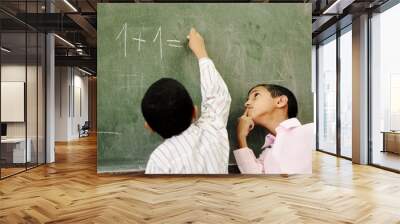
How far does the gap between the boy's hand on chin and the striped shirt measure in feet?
0.74

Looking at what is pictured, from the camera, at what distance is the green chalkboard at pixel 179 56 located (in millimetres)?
6277

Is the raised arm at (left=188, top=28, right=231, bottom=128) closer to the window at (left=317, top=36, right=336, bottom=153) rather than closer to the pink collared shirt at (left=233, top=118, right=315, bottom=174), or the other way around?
the pink collared shirt at (left=233, top=118, right=315, bottom=174)


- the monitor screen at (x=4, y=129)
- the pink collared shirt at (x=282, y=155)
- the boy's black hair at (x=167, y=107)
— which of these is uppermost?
the boy's black hair at (x=167, y=107)

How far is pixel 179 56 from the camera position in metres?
6.27

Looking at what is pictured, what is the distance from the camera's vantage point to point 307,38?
6.36m

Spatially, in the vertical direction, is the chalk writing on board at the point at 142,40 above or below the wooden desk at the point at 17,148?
above

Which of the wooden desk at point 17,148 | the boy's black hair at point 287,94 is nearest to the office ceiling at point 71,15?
the wooden desk at point 17,148

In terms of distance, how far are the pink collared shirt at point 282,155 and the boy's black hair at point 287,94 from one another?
0.43 ft

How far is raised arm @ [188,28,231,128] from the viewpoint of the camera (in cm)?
618

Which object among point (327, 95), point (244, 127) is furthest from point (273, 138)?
point (327, 95)

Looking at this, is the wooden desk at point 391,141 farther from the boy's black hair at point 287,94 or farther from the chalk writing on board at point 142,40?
the chalk writing on board at point 142,40

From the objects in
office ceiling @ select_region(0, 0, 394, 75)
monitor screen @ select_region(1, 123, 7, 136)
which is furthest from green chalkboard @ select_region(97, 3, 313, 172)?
monitor screen @ select_region(1, 123, 7, 136)

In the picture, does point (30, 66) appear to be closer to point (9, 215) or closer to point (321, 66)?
point (9, 215)

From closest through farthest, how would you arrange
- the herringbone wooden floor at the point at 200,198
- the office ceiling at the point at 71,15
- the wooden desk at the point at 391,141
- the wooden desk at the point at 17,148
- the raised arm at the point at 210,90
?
1. the herringbone wooden floor at the point at 200,198
2. the raised arm at the point at 210,90
3. the office ceiling at the point at 71,15
4. the wooden desk at the point at 17,148
5. the wooden desk at the point at 391,141
